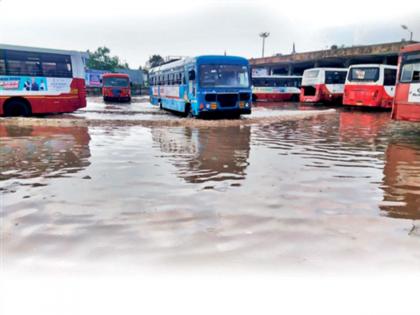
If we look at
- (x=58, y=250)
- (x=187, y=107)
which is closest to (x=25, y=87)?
(x=187, y=107)

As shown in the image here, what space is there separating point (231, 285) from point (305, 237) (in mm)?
1121

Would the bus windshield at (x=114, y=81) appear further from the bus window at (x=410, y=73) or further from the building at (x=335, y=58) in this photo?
the bus window at (x=410, y=73)

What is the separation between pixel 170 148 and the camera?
26.9 ft

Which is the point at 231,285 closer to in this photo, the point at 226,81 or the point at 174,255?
the point at 174,255

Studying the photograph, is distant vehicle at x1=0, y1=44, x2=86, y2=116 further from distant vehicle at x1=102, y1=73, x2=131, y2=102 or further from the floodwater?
distant vehicle at x1=102, y1=73, x2=131, y2=102

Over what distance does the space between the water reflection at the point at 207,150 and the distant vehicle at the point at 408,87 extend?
4.79 meters

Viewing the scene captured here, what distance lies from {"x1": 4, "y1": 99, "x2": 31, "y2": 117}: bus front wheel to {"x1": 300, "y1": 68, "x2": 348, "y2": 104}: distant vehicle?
18524 mm

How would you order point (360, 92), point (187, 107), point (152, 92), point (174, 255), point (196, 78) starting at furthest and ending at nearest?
point (152, 92)
point (360, 92)
point (187, 107)
point (196, 78)
point (174, 255)

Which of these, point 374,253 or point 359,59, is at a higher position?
point 359,59

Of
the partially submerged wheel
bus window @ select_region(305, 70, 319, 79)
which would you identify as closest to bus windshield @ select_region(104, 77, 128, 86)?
bus window @ select_region(305, 70, 319, 79)

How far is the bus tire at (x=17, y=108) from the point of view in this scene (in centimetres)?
→ 1406

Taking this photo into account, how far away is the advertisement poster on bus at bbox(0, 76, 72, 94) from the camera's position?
1378cm

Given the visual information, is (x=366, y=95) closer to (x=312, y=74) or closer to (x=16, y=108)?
(x=312, y=74)

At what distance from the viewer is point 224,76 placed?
46.3ft
